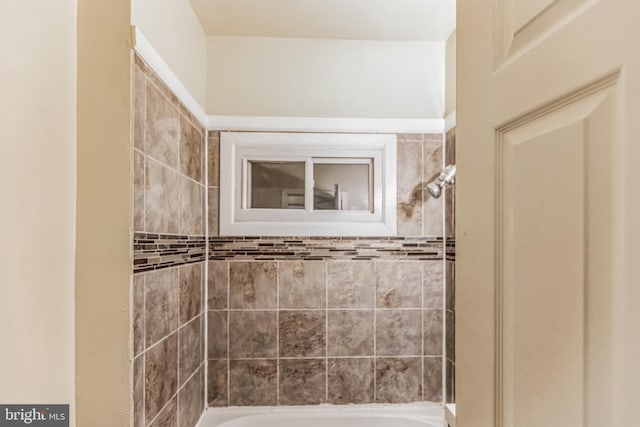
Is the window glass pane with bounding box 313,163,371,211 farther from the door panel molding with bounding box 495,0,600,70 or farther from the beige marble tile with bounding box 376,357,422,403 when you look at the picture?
the door panel molding with bounding box 495,0,600,70

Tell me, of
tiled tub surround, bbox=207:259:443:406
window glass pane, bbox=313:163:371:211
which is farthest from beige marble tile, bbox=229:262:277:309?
window glass pane, bbox=313:163:371:211

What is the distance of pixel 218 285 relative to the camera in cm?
215

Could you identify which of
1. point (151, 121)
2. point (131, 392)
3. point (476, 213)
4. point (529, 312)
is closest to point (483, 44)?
point (476, 213)

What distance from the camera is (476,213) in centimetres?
66

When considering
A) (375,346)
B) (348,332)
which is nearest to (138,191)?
(348,332)

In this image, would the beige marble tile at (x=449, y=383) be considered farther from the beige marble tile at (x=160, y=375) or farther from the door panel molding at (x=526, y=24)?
the door panel molding at (x=526, y=24)

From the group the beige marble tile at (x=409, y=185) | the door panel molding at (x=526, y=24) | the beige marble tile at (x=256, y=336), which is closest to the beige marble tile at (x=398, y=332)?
the beige marble tile at (x=409, y=185)

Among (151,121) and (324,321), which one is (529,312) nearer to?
(151,121)

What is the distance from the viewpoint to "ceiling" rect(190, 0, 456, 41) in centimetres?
187

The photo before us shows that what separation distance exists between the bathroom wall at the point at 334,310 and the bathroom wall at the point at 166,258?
148 mm

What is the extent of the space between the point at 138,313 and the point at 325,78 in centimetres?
147

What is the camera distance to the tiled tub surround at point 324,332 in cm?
214

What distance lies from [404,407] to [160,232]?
1524mm

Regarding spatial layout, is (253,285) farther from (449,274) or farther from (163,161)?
(449,274)
